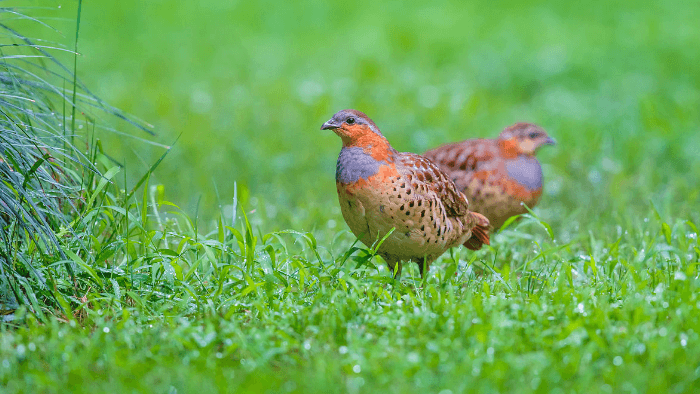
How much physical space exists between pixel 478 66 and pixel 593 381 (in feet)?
25.3

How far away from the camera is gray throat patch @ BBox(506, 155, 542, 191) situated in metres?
5.17

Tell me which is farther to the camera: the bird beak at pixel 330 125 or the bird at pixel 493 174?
the bird at pixel 493 174

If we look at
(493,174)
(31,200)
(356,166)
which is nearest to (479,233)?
(493,174)

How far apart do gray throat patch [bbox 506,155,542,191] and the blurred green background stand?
468 millimetres

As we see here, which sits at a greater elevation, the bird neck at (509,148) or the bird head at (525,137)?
the bird head at (525,137)

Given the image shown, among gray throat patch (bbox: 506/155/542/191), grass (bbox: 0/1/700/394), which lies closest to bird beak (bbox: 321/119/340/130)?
grass (bbox: 0/1/700/394)

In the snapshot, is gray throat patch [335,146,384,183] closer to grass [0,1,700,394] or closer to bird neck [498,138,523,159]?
grass [0,1,700,394]

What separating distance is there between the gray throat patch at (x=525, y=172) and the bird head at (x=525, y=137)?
129 millimetres

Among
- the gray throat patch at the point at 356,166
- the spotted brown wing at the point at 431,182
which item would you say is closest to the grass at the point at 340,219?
the spotted brown wing at the point at 431,182

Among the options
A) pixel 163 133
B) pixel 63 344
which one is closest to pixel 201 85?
pixel 163 133

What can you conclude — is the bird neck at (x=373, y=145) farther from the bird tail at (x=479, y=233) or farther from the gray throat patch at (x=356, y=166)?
the bird tail at (x=479, y=233)

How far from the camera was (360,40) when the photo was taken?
11.0m

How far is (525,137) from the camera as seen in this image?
5523mm

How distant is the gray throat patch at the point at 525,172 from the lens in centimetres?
517
